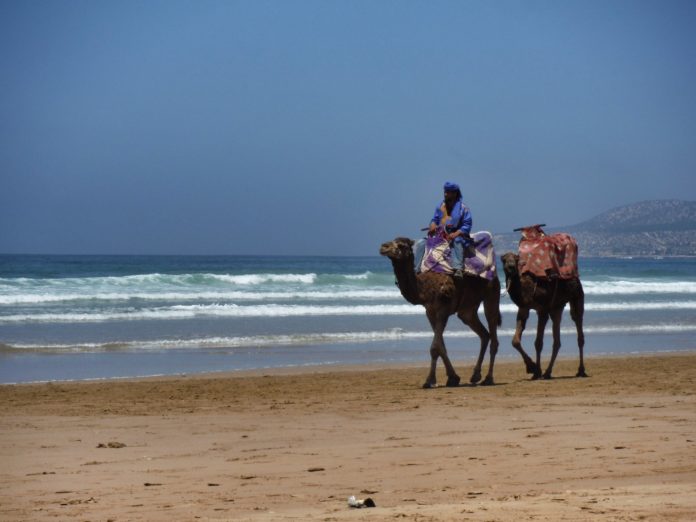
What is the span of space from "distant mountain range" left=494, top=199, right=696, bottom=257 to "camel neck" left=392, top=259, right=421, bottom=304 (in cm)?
10334

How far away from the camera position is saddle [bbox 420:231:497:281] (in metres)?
14.0

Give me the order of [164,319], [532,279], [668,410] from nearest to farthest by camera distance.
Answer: [668,410]
[532,279]
[164,319]

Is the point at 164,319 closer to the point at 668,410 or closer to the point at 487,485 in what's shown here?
the point at 668,410

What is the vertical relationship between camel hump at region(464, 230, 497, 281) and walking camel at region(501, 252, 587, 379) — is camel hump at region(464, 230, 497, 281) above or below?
above

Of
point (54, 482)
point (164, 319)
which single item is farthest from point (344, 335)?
point (54, 482)

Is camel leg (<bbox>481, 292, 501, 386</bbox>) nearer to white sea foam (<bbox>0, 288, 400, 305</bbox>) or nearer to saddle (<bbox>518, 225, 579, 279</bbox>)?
saddle (<bbox>518, 225, 579, 279</bbox>)

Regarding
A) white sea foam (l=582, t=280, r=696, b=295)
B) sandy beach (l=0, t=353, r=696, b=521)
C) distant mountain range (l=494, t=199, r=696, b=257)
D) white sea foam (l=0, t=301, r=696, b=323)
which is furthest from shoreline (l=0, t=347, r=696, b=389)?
distant mountain range (l=494, t=199, r=696, b=257)

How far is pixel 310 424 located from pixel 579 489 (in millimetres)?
3791

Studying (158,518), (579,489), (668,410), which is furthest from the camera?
(668,410)

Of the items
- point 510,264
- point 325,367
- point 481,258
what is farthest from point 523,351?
point 325,367

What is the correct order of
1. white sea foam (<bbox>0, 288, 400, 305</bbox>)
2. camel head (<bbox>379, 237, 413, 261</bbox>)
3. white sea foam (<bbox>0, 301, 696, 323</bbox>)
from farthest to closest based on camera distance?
white sea foam (<bbox>0, 288, 400, 305</bbox>) < white sea foam (<bbox>0, 301, 696, 323</bbox>) < camel head (<bbox>379, 237, 413, 261</bbox>)

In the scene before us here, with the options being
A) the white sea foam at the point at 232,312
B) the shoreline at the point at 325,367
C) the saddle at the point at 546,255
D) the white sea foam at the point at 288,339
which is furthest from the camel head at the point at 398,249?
the white sea foam at the point at 232,312

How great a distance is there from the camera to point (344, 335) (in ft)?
78.7

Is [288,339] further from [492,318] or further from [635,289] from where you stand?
[635,289]
